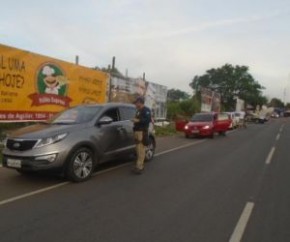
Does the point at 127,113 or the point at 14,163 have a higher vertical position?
the point at 127,113

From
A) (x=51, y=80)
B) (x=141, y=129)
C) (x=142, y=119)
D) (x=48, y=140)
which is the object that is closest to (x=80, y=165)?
(x=48, y=140)

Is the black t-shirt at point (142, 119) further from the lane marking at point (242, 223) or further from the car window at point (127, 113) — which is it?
the lane marking at point (242, 223)

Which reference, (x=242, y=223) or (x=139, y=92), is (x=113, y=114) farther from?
(x=139, y=92)

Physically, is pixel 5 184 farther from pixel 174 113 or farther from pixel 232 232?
pixel 174 113

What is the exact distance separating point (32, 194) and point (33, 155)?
0.90 metres

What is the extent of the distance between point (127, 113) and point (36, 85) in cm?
477

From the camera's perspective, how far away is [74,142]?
29.8ft

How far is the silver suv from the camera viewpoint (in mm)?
8648

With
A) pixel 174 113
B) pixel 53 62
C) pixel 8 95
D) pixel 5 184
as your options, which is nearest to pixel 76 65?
pixel 53 62

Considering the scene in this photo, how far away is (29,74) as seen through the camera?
1452 cm

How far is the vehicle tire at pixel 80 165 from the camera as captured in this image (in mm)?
8977

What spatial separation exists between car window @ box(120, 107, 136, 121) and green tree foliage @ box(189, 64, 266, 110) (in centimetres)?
9434

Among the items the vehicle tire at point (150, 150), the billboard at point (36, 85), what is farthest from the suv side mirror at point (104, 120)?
the billboard at point (36, 85)

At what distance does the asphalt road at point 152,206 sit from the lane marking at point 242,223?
1cm
